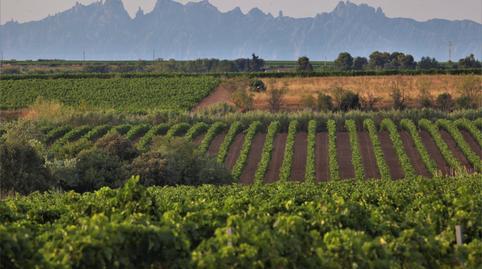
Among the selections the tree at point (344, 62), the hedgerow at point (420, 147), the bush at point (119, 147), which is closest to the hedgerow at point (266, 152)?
the bush at point (119, 147)

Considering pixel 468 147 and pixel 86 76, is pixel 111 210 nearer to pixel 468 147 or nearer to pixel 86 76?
pixel 468 147

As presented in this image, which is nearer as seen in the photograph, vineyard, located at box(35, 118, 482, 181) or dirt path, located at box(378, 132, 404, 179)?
vineyard, located at box(35, 118, 482, 181)

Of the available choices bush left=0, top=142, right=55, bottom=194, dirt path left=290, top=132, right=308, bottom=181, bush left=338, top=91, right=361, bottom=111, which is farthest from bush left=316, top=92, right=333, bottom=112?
bush left=0, top=142, right=55, bottom=194

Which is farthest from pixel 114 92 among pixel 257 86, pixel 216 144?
pixel 216 144

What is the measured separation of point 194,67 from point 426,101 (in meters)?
51.4

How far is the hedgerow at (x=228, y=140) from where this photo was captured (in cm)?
3682

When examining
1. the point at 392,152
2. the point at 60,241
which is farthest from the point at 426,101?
the point at 60,241

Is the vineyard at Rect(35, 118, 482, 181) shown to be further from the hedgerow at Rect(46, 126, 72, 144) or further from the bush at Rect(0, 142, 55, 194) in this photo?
the bush at Rect(0, 142, 55, 194)

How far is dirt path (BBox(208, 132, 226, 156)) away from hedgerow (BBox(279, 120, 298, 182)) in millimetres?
3457

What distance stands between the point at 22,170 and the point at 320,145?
18.4 meters

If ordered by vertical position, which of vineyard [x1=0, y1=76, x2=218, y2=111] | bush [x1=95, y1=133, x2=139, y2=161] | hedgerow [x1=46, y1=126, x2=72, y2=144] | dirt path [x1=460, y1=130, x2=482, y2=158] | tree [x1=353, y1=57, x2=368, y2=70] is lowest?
dirt path [x1=460, y1=130, x2=482, y2=158]

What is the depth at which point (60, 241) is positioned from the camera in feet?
31.4

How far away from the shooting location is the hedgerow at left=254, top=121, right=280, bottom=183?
32.8 meters

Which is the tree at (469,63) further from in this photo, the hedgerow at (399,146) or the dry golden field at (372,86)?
the hedgerow at (399,146)
